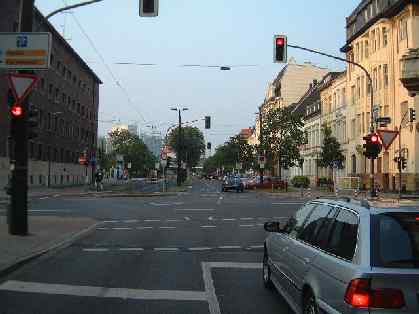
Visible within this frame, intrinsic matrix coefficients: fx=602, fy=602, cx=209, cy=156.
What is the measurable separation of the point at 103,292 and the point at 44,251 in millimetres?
4134

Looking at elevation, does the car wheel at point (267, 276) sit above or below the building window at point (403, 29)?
below

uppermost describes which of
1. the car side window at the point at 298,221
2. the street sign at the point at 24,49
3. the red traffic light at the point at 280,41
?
the red traffic light at the point at 280,41

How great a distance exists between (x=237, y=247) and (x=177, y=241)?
188cm

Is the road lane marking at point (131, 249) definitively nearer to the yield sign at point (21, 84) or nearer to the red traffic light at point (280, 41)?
the yield sign at point (21, 84)

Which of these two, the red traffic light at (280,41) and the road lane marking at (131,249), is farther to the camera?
the red traffic light at (280,41)

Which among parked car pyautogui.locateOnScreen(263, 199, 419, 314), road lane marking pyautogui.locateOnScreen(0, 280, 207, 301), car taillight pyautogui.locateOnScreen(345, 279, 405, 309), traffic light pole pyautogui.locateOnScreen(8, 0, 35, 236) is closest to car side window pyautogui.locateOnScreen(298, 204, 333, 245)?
parked car pyautogui.locateOnScreen(263, 199, 419, 314)

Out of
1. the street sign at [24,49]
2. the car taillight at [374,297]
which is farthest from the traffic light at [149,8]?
the car taillight at [374,297]

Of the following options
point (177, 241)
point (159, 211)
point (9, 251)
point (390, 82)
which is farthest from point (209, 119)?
point (9, 251)

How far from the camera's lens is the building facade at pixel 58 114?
168 feet

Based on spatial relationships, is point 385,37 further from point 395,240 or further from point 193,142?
point 193,142

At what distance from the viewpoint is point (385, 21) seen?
52062 mm

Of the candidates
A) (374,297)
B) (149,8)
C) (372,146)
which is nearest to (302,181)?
(372,146)

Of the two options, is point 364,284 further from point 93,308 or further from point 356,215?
point 93,308

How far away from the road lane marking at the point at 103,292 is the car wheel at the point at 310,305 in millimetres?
2299
